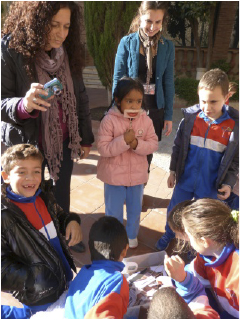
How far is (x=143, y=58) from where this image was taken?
8.80 feet

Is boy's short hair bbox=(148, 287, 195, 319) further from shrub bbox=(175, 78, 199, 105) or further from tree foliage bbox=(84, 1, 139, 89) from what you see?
shrub bbox=(175, 78, 199, 105)

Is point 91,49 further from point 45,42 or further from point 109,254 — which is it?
point 109,254

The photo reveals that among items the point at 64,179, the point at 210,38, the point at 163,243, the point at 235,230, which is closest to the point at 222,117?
the point at 235,230

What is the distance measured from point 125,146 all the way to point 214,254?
949 mm

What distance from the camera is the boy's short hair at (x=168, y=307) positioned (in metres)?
1.18

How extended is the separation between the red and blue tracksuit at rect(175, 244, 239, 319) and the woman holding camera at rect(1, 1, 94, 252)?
1151 millimetres

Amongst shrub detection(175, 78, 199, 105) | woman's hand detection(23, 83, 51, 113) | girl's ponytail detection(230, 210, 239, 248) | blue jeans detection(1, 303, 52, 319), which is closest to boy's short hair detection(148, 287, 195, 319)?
girl's ponytail detection(230, 210, 239, 248)

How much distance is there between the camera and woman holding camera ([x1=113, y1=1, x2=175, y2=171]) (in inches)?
98.7

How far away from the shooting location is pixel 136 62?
8.67 ft

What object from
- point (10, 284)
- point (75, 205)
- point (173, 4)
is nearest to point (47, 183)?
point (10, 284)

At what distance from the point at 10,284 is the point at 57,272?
260mm

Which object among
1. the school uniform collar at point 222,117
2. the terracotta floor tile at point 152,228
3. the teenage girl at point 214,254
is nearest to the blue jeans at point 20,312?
the teenage girl at point 214,254

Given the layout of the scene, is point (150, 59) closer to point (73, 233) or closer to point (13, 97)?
point (13, 97)

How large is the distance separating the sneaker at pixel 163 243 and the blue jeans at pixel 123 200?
0.85 ft
